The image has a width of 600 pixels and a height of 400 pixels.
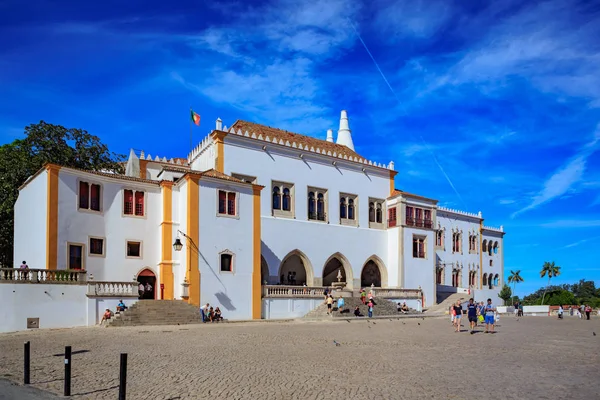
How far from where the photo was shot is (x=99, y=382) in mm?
9680

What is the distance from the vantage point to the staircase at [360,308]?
31578 mm

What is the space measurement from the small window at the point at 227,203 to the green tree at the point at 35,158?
→ 1107cm

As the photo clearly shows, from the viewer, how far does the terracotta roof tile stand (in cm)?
3835

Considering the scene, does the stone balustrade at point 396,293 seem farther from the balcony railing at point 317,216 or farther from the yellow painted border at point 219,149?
the yellow painted border at point 219,149

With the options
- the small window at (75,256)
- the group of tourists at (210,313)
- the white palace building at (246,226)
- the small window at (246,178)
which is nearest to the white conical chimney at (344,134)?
the white palace building at (246,226)

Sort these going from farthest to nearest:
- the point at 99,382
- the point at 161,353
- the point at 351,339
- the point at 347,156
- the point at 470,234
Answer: the point at 470,234 < the point at 347,156 < the point at 351,339 < the point at 161,353 < the point at 99,382

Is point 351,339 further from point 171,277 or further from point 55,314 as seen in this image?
point 171,277

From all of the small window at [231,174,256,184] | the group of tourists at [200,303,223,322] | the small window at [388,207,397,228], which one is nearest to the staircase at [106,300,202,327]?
the group of tourists at [200,303,223,322]

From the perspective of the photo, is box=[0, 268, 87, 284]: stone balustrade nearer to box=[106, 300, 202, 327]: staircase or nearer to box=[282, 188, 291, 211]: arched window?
box=[106, 300, 202, 327]: staircase

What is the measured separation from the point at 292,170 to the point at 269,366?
26629mm

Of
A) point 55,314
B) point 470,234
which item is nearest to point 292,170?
point 55,314

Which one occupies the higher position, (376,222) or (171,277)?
(376,222)

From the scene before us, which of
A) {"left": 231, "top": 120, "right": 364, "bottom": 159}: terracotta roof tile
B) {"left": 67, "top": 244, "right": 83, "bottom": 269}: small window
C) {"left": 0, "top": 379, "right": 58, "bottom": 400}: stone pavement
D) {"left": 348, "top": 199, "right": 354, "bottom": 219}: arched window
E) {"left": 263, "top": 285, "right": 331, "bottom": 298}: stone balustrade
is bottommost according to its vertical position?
{"left": 263, "top": 285, "right": 331, "bottom": 298}: stone balustrade

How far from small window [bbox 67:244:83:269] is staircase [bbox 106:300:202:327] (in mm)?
4731
